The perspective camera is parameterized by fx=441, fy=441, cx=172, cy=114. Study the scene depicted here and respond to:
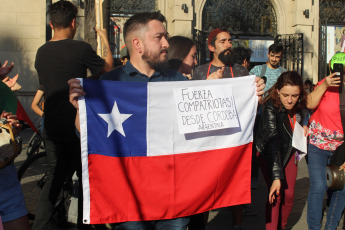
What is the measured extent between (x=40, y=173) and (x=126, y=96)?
9.60 ft

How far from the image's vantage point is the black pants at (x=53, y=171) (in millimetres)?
3961

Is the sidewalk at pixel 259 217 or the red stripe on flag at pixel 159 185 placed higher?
the red stripe on flag at pixel 159 185

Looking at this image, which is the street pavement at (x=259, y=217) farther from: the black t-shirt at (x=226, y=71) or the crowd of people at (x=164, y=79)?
the black t-shirt at (x=226, y=71)

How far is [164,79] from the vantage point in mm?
3109

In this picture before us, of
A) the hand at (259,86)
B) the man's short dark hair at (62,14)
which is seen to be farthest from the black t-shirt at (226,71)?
the man's short dark hair at (62,14)

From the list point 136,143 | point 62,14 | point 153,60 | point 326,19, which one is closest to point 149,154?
point 136,143

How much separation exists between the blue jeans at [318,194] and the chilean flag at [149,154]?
1479 mm

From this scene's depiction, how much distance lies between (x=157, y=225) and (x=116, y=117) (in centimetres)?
80

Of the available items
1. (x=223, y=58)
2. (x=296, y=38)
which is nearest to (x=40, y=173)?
(x=223, y=58)

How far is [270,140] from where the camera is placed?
4.05 metres

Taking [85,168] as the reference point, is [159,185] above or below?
below

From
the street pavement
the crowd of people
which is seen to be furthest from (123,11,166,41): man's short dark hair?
the street pavement

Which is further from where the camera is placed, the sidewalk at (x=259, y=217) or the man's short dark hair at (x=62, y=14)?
the sidewalk at (x=259, y=217)

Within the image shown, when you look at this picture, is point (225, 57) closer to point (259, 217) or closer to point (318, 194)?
point (318, 194)
